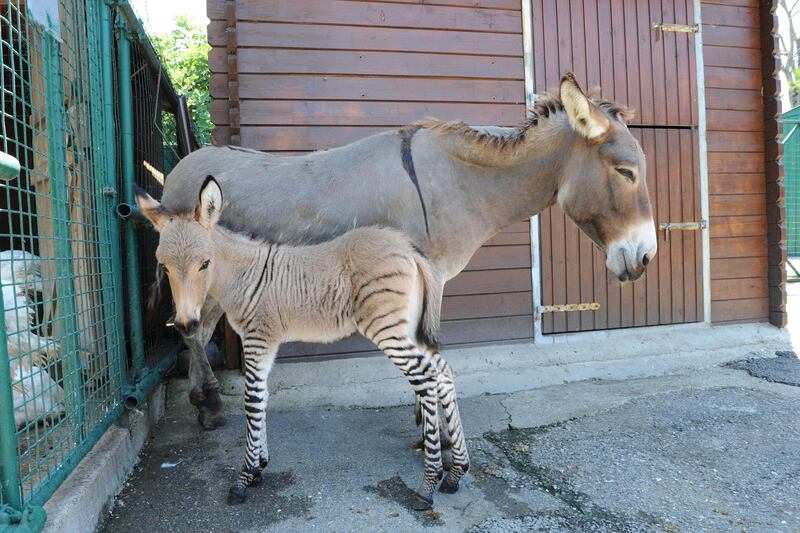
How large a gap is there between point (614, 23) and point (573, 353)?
3692 millimetres

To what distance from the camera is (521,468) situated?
131 inches

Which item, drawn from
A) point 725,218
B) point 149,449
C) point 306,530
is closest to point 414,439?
point 306,530

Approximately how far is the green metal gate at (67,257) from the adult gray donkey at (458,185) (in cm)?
54

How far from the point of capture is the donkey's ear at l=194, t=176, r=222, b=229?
9.19 feet

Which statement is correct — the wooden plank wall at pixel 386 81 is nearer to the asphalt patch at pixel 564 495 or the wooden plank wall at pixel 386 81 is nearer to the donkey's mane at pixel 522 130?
the asphalt patch at pixel 564 495

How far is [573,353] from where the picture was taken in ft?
17.5

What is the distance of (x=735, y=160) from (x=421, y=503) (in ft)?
18.8

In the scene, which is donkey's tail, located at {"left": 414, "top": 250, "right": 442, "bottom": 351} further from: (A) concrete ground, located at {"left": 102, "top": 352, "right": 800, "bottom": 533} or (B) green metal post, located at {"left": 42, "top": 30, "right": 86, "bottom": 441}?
(B) green metal post, located at {"left": 42, "top": 30, "right": 86, "bottom": 441}

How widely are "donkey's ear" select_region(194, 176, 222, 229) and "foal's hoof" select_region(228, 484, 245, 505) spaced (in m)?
1.52

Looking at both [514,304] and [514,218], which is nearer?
[514,218]

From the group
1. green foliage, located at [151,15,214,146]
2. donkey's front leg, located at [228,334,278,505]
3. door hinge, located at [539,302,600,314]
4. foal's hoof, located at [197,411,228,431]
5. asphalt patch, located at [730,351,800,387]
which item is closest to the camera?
donkey's front leg, located at [228,334,278,505]

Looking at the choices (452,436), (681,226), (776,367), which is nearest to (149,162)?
(452,436)

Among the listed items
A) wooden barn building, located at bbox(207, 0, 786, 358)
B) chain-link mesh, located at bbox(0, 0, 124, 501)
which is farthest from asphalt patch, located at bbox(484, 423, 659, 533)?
chain-link mesh, located at bbox(0, 0, 124, 501)

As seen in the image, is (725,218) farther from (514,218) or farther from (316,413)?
(316,413)
